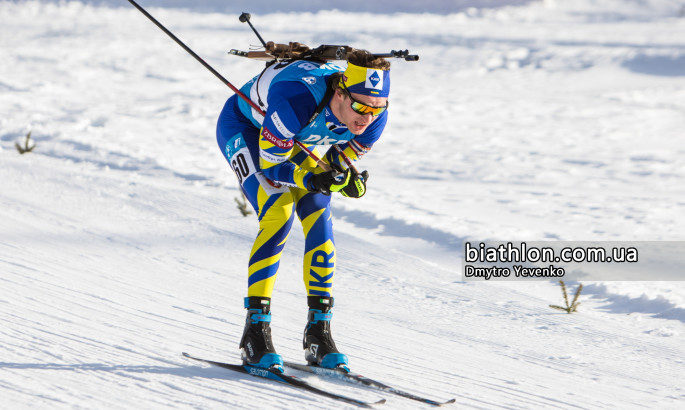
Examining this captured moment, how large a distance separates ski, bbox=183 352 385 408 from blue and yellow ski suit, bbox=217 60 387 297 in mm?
304

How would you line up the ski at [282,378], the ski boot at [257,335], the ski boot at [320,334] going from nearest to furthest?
the ski at [282,378] < the ski boot at [257,335] < the ski boot at [320,334]

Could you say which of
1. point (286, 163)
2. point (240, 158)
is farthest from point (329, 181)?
point (240, 158)

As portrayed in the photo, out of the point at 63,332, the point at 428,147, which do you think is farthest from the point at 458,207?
the point at 63,332

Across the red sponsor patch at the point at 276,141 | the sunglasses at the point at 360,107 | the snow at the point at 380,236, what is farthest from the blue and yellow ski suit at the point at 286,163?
the snow at the point at 380,236

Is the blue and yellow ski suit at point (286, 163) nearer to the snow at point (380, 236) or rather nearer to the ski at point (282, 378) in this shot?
the ski at point (282, 378)

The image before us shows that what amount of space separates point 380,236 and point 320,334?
3.27 metres

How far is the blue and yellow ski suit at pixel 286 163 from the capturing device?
9.43ft

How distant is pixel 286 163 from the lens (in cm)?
293

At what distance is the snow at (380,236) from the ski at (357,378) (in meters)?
0.11

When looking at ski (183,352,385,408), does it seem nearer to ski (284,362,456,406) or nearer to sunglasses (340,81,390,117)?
ski (284,362,456,406)

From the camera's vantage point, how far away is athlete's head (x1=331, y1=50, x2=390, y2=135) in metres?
2.83

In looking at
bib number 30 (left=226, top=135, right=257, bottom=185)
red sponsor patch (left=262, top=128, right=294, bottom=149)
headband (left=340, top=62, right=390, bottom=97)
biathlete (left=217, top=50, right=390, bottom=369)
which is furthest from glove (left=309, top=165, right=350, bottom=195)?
bib number 30 (left=226, top=135, right=257, bottom=185)

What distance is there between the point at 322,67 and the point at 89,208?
373 cm

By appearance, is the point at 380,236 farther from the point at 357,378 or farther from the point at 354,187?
the point at 354,187
